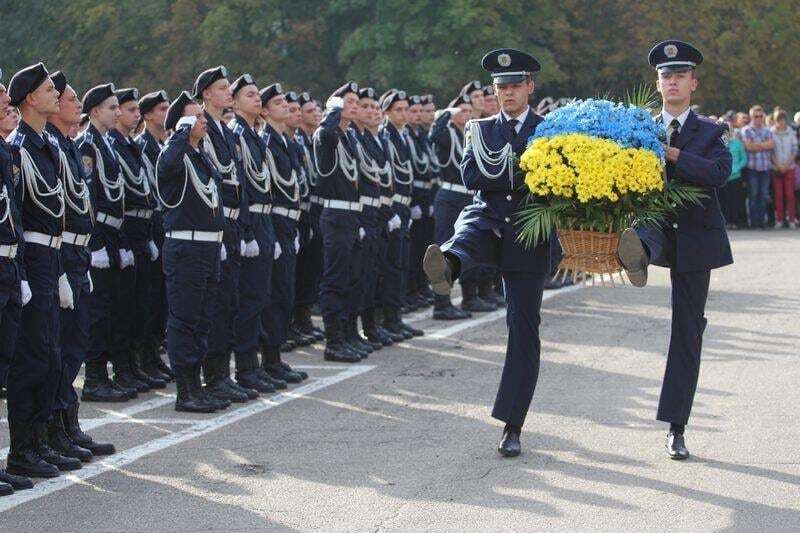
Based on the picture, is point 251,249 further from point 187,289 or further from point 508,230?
point 508,230

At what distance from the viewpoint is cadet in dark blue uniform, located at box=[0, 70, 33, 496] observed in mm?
8555

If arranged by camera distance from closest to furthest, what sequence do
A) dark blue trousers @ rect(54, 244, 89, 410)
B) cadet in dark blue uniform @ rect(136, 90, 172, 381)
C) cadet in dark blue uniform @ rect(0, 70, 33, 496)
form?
1. cadet in dark blue uniform @ rect(0, 70, 33, 496)
2. dark blue trousers @ rect(54, 244, 89, 410)
3. cadet in dark blue uniform @ rect(136, 90, 172, 381)

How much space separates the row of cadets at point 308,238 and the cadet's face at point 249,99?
2.65 metres

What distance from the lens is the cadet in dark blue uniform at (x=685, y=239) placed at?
9.14 metres

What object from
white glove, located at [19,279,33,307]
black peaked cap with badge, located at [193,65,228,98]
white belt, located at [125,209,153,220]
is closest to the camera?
white glove, located at [19,279,33,307]

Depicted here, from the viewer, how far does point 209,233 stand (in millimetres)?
11047

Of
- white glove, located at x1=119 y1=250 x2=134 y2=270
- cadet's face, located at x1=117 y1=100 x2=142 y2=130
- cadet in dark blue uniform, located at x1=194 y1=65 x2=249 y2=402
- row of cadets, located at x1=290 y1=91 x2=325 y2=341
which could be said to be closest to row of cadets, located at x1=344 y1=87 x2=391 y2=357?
row of cadets, located at x1=290 y1=91 x2=325 y2=341

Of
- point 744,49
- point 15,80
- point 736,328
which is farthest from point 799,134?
point 15,80

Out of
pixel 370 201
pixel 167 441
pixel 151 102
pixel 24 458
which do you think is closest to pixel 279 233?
pixel 151 102

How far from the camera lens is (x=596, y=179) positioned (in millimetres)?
8602

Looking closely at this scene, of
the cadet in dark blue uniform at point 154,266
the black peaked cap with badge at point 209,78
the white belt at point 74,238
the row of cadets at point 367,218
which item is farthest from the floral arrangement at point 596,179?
the row of cadets at point 367,218

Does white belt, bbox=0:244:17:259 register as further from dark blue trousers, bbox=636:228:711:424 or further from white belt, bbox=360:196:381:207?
white belt, bbox=360:196:381:207

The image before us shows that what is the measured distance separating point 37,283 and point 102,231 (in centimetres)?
280

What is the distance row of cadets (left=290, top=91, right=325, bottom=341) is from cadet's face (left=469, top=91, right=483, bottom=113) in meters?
2.25
